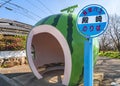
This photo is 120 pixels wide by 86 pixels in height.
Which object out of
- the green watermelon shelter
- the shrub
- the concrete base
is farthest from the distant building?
the green watermelon shelter

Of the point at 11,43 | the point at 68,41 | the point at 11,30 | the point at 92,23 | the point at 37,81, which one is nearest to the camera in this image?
the point at 92,23

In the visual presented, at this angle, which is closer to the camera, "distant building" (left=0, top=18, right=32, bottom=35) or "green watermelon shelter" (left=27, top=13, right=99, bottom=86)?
"green watermelon shelter" (left=27, top=13, right=99, bottom=86)

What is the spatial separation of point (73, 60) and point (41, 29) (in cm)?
229

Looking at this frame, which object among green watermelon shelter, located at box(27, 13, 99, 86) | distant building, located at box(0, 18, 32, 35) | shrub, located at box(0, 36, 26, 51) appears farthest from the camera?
distant building, located at box(0, 18, 32, 35)

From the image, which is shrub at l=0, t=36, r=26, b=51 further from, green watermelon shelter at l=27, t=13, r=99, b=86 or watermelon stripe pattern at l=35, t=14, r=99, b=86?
watermelon stripe pattern at l=35, t=14, r=99, b=86

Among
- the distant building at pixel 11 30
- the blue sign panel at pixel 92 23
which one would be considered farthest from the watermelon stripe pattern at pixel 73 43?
the distant building at pixel 11 30

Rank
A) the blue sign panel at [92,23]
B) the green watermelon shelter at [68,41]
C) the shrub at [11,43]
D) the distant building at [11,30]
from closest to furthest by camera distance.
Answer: the blue sign panel at [92,23]
the green watermelon shelter at [68,41]
the shrub at [11,43]
the distant building at [11,30]

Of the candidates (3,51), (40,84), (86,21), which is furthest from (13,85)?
(3,51)

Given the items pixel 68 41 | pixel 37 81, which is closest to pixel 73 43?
pixel 68 41

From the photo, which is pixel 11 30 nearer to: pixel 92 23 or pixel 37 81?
pixel 37 81

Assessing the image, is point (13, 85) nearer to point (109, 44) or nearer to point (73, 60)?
point (73, 60)

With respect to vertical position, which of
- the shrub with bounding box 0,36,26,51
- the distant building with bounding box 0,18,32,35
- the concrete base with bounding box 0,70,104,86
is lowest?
the concrete base with bounding box 0,70,104,86

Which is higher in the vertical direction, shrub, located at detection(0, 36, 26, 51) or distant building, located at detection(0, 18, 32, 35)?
distant building, located at detection(0, 18, 32, 35)

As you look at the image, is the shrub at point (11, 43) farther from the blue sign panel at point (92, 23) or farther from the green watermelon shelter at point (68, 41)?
the blue sign panel at point (92, 23)
